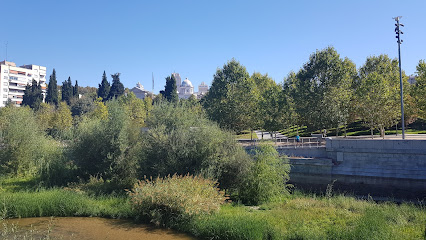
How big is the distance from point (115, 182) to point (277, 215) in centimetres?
1152

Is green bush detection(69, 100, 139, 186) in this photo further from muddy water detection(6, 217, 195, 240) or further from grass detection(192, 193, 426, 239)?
grass detection(192, 193, 426, 239)

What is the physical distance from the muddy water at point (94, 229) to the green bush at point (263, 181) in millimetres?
5877

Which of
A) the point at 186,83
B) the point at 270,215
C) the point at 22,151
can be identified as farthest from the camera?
the point at 186,83

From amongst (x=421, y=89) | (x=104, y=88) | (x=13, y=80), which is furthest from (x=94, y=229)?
(x=13, y=80)

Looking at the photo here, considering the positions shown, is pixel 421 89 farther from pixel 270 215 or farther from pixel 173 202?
pixel 173 202

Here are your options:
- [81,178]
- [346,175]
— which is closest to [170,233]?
[81,178]

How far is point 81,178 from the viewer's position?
70.1 feet

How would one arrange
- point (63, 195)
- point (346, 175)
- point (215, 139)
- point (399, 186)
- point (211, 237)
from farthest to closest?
point (346, 175) → point (399, 186) → point (215, 139) → point (63, 195) → point (211, 237)

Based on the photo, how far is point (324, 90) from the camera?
33.9 meters

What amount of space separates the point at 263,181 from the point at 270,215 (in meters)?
3.39

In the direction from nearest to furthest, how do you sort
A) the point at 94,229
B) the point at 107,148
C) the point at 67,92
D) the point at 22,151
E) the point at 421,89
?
the point at 94,229, the point at 107,148, the point at 22,151, the point at 421,89, the point at 67,92

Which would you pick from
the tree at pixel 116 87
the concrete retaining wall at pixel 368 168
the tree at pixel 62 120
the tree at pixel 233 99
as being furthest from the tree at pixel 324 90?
the tree at pixel 116 87

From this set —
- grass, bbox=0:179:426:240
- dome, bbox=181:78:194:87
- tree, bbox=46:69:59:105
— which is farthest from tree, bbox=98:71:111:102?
dome, bbox=181:78:194:87

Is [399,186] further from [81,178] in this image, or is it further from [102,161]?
[81,178]
